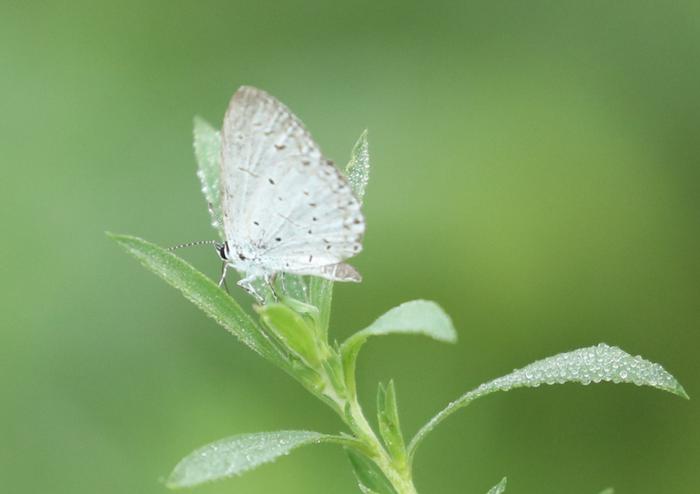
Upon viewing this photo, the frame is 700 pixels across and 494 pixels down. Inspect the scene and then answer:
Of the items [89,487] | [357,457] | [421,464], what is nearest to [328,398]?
[357,457]

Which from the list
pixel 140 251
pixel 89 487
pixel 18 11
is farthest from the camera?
pixel 18 11

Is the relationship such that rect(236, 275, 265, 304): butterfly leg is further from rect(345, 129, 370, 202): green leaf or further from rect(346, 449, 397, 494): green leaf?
rect(346, 449, 397, 494): green leaf

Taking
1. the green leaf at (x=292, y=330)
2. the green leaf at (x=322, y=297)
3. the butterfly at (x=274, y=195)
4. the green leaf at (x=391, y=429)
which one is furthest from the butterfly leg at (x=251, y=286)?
the green leaf at (x=391, y=429)

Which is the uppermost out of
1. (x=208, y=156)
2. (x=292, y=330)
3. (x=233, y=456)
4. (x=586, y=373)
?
(x=208, y=156)

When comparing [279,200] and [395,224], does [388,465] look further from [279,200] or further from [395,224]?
[395,224]

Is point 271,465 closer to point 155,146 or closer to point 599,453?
point 599,453

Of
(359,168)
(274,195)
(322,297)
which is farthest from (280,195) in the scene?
(322,297)

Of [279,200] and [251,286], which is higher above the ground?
[279,200]
